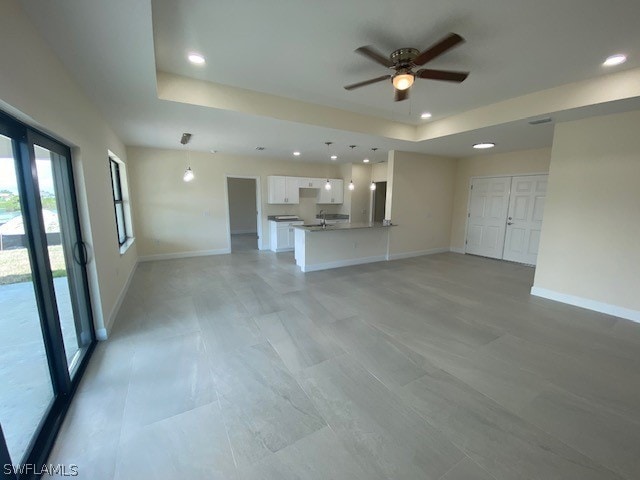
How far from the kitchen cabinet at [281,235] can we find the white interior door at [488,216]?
4737 mm

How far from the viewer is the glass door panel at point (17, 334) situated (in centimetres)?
151

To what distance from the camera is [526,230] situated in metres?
5.95

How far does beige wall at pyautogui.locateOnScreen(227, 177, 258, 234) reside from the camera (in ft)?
33.3

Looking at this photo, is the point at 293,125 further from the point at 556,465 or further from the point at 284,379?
the point at 556,465

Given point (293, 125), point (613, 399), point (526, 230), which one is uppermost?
point (293, 125)

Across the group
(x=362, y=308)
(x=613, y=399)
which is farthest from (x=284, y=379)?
(x=613, y=399)

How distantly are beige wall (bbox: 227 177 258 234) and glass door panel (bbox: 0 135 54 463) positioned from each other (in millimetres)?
8568

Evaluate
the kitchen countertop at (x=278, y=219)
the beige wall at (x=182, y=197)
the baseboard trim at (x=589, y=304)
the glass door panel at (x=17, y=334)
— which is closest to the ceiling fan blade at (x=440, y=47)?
the glass door panel at (x=17, y=334)

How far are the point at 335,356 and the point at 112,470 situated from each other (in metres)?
1.68

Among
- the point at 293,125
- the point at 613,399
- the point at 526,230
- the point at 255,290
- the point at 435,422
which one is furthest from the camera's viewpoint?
the point at 526,230

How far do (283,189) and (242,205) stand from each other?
3.90 metres

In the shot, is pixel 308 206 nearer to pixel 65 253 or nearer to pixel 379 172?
pixel 379 172

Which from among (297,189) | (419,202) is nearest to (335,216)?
(297,189)

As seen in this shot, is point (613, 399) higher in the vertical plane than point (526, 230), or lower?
lower
